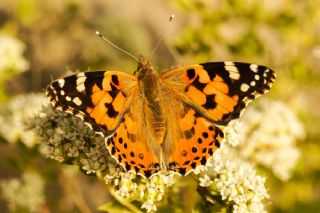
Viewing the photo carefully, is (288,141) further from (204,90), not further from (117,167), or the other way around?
(117,167)

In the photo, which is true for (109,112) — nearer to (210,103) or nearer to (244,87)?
(210,103)

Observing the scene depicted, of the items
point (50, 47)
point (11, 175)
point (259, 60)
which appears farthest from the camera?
point (50, 47)

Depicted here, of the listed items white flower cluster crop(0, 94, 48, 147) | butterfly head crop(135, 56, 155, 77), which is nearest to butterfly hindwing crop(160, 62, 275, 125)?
butterfly head crop(135, 56, 155, 77)

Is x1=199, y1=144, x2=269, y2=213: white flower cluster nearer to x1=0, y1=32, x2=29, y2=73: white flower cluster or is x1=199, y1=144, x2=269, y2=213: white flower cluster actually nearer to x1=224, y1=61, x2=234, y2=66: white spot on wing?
x1=224, y1=61, x2=234, y2=66: white spot on wing

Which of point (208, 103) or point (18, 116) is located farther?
point (18, 116)

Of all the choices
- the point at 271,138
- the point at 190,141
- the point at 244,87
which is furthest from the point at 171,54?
the point at 190,141

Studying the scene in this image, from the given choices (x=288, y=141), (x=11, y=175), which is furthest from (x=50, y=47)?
(x=288, y=141)
